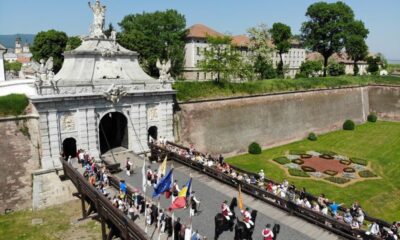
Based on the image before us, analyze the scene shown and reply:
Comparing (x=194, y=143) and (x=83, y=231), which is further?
(x=194, y=143)

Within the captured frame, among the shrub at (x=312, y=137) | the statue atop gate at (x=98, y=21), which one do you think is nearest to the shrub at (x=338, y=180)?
the shrub at (x=312, y=137)

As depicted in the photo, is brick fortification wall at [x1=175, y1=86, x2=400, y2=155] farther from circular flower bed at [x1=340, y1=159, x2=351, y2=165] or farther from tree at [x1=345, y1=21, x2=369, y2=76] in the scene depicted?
tree at [x1=345, y1=21, x2=369, y2=76]

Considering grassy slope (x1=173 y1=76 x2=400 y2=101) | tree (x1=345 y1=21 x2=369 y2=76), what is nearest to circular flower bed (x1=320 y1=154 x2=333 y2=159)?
grassy slope (x1=173 y1=76 x2=400 y2=101)

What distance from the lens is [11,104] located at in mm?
24859

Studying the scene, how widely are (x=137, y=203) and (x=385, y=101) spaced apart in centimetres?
4785

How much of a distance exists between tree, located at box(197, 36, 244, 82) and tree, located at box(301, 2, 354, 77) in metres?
28.4

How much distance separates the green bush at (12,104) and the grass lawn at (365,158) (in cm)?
1914

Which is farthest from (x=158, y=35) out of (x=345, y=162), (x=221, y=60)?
(x=345, y=162)

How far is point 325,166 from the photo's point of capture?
114 feet

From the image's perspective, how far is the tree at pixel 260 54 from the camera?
1965 inches

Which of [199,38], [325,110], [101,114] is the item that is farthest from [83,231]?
[199,38]

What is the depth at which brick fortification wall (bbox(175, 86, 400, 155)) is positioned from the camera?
114ft

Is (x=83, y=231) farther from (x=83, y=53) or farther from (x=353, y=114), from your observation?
(x=353, y=114)

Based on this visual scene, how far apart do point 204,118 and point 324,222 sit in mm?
20001
